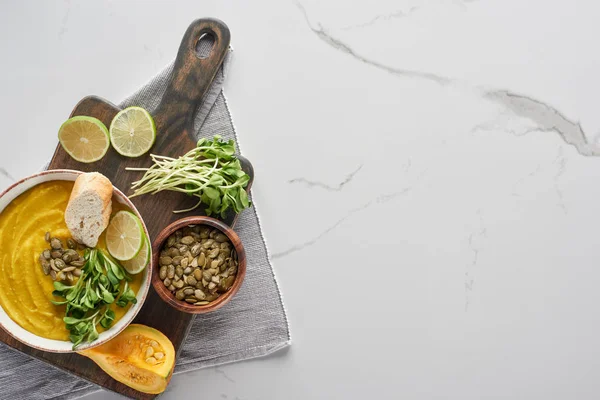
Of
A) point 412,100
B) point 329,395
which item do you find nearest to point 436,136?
point 412,100

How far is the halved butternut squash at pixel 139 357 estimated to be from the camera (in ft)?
8.23

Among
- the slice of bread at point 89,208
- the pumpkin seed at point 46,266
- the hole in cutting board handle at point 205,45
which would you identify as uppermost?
the hole in cutting board handle at point 205,45

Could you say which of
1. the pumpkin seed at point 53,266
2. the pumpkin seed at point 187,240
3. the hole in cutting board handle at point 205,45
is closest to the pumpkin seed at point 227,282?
the pumpkin seed at point 187,240

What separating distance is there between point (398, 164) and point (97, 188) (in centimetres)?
141

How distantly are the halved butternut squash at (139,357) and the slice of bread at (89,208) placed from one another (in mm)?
439

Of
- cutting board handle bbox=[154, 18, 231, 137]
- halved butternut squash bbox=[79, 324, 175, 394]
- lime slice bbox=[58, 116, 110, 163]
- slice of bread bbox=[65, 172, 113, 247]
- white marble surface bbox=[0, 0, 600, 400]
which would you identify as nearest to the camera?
slice of bread bbox=[65, 172, 113, 247]

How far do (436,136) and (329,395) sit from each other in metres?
1.35

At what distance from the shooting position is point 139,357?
8.37ft

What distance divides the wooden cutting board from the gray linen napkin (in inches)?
3.6

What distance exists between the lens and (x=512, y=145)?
302 cm

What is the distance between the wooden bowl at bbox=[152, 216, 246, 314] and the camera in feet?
8.27

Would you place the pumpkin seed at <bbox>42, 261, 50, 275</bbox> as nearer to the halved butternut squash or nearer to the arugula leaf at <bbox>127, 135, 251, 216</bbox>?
the halved butternut squash

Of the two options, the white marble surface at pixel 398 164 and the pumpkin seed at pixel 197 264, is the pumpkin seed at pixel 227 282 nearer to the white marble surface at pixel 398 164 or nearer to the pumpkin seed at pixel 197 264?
the pumpkin seed at pixel 197 264

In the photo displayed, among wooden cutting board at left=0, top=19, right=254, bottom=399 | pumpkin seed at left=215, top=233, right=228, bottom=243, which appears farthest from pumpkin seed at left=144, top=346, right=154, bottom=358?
pumpkin seed at left=215, top=233, right=228, bottom=243
